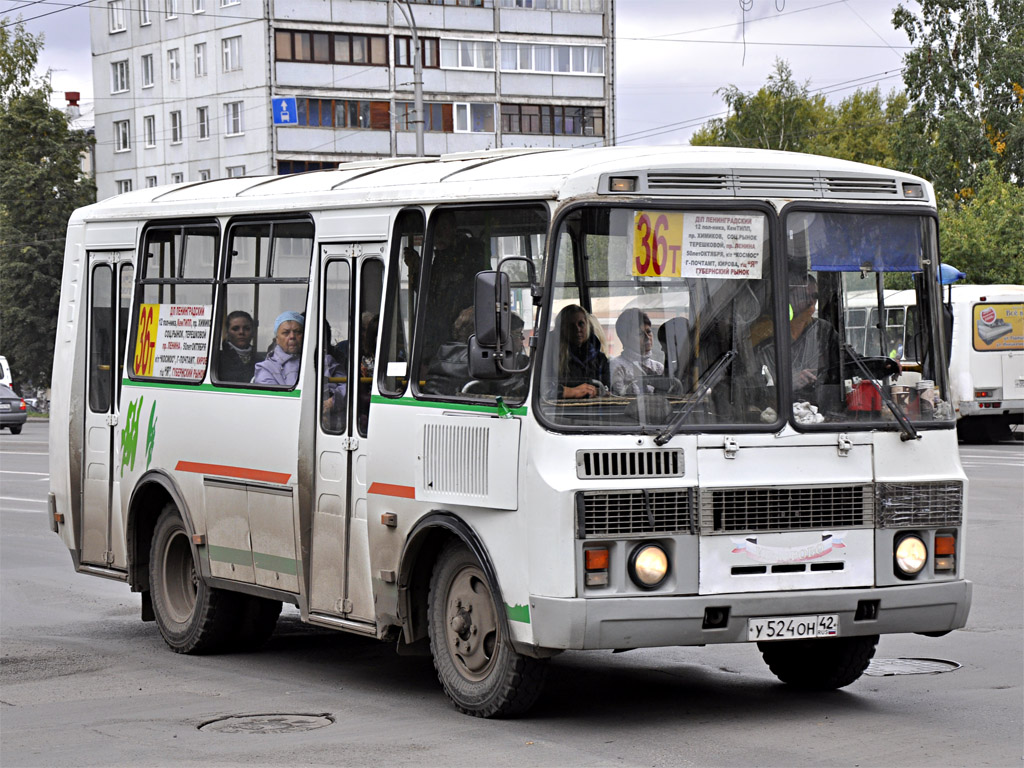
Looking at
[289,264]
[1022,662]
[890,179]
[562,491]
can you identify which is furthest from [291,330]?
[1022,662]

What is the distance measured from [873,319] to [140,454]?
16.8 ft

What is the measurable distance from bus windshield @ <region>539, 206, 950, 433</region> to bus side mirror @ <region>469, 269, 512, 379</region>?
19 centimetres

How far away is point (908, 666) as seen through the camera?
9938 mm

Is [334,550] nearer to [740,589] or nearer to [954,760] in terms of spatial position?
[740,589]

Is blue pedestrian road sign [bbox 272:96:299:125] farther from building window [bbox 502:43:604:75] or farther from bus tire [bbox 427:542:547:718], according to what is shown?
bus tire [bbox 427:542:547:718]

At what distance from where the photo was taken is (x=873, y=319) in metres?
8.58

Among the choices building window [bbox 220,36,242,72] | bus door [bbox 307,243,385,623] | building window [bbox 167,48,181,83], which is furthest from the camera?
building window [bbox 167,48,181,83]

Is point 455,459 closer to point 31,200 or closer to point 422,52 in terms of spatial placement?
point 31,200

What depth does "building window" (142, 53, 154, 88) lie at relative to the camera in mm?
77050

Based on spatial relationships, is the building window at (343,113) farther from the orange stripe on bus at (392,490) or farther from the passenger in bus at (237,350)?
the orange stripe on bus at (392,490)

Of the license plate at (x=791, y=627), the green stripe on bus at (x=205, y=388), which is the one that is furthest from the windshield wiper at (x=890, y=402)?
the green stripe on bus at (x=205, y=388)

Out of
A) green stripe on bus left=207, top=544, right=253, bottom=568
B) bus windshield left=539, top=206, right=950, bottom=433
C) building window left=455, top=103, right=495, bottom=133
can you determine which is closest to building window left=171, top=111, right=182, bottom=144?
building window left=455, top=103, right=495, bottom=133

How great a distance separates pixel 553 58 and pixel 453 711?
7085 centimetres

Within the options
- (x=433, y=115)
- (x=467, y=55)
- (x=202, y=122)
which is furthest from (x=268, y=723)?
(x=467, y=55)
